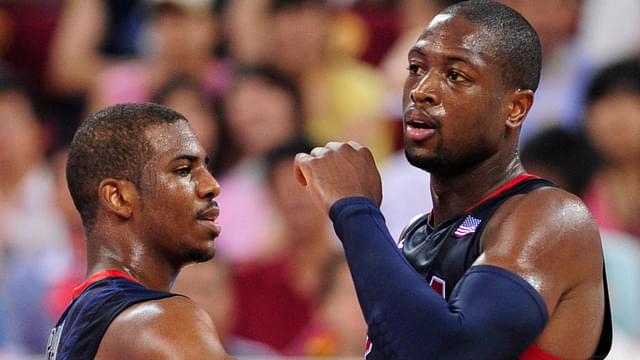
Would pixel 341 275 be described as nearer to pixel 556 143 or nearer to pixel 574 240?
pixel 556 143

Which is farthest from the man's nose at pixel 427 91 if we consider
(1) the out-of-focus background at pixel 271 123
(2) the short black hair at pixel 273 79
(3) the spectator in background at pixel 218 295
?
(2) the short black hair at pixel 273 79

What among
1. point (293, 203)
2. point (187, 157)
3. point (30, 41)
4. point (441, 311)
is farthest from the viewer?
point (30, 41)

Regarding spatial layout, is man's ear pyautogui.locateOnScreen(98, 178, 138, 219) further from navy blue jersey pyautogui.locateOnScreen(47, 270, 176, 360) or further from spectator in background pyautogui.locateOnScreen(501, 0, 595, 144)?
spectator in background pyautogui.locateOnScreen(501, 0, 595, 144)

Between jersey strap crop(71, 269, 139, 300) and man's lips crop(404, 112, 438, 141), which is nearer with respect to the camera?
man's lips crop(404, 112, 438, 141)

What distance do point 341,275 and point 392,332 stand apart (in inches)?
161

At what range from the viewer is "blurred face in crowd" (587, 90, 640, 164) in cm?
719

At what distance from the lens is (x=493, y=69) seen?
10.7 ft

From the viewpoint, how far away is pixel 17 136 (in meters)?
8.19

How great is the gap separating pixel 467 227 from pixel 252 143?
4.81 metres

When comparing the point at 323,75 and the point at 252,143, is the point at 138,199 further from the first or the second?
the point at 323,75

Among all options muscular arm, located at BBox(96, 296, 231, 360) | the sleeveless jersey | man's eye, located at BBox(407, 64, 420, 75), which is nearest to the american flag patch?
the sleeveless jersey

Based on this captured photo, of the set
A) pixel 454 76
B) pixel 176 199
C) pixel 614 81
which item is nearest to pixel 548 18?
pixel 614 81

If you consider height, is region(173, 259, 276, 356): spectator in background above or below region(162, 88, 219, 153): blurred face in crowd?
below

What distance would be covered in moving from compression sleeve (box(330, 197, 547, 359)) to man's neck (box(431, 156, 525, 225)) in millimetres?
431
